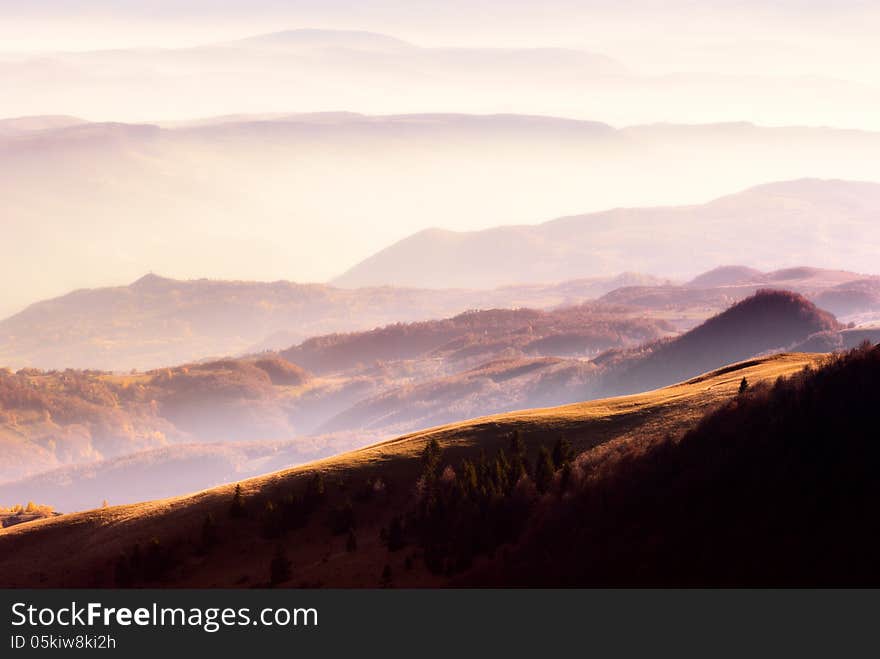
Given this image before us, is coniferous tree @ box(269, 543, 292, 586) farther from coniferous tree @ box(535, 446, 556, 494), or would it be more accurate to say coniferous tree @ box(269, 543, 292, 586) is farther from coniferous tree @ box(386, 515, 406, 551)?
coniferous tree @ box(535, 446, 556, 494)

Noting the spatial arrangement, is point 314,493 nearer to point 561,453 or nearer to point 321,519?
point 321,519

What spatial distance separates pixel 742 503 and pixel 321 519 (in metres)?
37.3

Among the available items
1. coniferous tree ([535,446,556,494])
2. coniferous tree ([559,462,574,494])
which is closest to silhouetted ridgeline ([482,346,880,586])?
coniferous tree ([559,462,574,494])

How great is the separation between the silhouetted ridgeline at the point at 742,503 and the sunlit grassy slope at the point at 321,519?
8.19 m

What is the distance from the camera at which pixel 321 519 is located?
9475cm

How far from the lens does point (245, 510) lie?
9762 cm

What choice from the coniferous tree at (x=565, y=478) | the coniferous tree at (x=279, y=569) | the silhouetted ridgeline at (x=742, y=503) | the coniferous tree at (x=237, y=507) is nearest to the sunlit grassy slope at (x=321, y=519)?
the coniferous tree at (x=237, y=507)

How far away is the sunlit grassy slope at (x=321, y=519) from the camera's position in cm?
8681

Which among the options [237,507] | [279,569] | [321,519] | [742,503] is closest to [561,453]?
[742,503]

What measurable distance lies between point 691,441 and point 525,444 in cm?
2133

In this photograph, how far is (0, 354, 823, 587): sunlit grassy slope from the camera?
86.8 metres

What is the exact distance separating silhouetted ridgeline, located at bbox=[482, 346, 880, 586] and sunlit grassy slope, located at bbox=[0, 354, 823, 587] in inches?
323

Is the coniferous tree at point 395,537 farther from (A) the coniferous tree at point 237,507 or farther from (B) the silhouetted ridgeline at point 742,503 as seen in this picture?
(A) the coniferous tree at point 237,507

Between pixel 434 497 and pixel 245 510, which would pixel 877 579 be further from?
pixel 245 510
